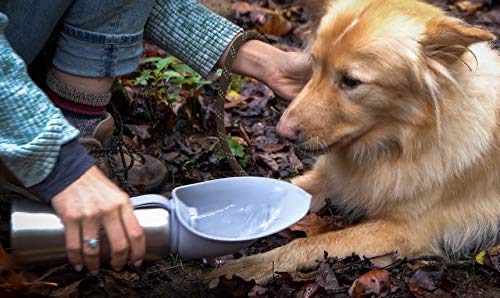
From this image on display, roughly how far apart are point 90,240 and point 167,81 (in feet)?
8.32

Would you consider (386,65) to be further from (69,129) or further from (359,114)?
(69,129)

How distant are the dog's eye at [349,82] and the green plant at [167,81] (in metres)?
1.43

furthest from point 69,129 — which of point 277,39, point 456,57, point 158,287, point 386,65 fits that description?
point 277,39

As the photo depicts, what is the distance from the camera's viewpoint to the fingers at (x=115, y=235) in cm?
190

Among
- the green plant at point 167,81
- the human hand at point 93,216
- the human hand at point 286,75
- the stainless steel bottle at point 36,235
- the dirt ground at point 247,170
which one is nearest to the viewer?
the human hand at point 93,216

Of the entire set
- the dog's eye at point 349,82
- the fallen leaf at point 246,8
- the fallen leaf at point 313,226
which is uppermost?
the dog's eye at point 349,82

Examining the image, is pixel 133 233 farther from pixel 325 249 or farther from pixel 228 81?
pixel 228 81

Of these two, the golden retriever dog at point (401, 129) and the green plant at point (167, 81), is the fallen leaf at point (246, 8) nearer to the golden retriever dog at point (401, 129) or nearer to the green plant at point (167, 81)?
the green plant at point (167, 81)

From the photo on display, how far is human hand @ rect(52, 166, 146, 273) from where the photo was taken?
1.88 metres

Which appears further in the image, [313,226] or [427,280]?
[313,226]

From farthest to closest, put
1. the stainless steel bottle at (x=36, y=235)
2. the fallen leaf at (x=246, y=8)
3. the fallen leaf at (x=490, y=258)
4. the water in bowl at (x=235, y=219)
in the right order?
1. the fallen leaf at (x=246, y=8)
2. the fallen leaf at (x=490, y=258)
3. the water in bowl at (x=235, y=219)
4. the stainless steel bottle at (x=36, y=235)

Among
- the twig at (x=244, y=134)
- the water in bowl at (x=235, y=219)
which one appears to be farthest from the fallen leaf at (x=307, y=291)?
the twig at (x=244, y=134)

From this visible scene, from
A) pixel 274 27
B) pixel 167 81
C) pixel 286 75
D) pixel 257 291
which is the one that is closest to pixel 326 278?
pixel 257 291

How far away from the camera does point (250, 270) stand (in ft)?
9.29
